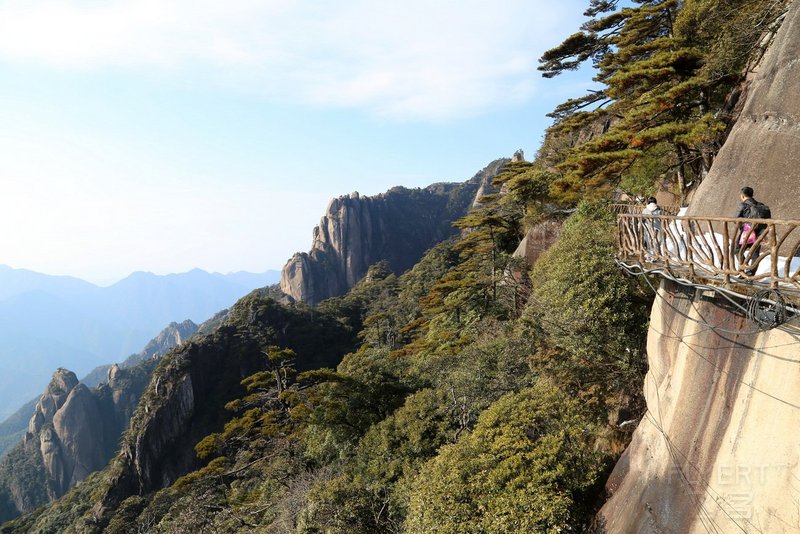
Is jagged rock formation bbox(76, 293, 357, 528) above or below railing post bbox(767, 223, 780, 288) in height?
below

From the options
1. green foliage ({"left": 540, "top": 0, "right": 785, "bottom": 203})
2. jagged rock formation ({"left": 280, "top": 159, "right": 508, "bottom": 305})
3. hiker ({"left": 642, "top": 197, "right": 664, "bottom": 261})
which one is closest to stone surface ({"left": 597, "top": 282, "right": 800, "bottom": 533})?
hiker ({"left": 642, "top": 197, "right": 664, "bottom": 261})

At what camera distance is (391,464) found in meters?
12.7

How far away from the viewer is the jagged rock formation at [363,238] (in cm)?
8669

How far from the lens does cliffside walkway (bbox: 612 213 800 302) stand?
4.21 m

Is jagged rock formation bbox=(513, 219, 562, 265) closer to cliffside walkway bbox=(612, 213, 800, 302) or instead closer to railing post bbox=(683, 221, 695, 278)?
cliffside walkway bbox=(612, 213, 800, 302)

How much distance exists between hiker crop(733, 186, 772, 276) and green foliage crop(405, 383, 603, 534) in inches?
196

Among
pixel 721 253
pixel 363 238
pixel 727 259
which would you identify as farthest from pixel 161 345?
pixel 727 259

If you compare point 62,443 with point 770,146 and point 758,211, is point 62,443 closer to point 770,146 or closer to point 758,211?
point 758,211

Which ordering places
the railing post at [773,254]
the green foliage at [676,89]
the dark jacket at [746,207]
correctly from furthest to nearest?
the green foliage at [676,89] → the dark jacket at [746,207] → the railing post at [773,254]

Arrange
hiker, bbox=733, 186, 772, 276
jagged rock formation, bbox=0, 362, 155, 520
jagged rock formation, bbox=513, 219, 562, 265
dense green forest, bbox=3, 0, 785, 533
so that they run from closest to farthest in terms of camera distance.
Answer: hiker, bbox=733, 186, 772, 276 < dense green forest, bbox=3, 0, 785, 533 < jagged rock formation, bbox=513, 219, 562, 265 < jagged rock formation, bbox=0, 362, 155, 520

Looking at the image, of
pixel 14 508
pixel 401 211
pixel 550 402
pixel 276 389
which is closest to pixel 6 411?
pixel 14 508

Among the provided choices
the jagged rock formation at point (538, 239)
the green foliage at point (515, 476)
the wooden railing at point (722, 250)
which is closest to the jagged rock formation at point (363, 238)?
the jagged rock formation at point (538, 239)

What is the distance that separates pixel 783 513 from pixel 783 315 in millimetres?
2100

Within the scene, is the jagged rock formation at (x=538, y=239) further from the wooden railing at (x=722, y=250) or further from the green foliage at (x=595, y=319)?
the wooden railing at (x=722, y=250)
